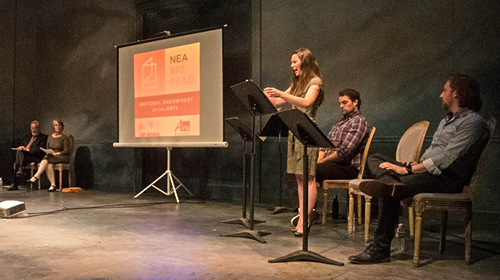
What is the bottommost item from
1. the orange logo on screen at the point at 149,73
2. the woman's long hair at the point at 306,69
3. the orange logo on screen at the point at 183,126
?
the orange logo on screen at the point at 183,126

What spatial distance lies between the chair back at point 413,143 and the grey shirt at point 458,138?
0.78m

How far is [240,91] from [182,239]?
1.20 m

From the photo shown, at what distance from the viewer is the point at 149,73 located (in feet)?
20.9

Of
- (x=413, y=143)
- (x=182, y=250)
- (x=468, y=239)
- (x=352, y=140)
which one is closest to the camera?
(x=468, y=239)

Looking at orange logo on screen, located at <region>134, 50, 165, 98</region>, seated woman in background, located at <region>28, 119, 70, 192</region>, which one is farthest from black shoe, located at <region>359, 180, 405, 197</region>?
seated woman in background, located at <region>28, 119, 70, 192</region>

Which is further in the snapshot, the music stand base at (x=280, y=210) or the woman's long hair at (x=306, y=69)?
the music stand base at (x=280, y=210)

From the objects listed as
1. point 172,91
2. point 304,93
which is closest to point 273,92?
point 304,93

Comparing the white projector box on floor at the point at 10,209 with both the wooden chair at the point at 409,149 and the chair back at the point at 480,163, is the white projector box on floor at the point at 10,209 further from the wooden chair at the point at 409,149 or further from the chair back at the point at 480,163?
the chair back at the point at 480,163

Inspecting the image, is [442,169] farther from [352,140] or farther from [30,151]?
[30,151]

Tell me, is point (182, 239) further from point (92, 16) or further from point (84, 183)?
point (92, 16)

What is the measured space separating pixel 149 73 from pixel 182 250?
3.77 meters

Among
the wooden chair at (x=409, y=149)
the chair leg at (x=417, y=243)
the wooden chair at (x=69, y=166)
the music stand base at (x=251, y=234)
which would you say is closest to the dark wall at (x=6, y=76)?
the wooden chair at (x=69, y=166)

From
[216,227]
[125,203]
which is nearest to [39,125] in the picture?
[125,203]

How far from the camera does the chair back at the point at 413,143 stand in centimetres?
365
